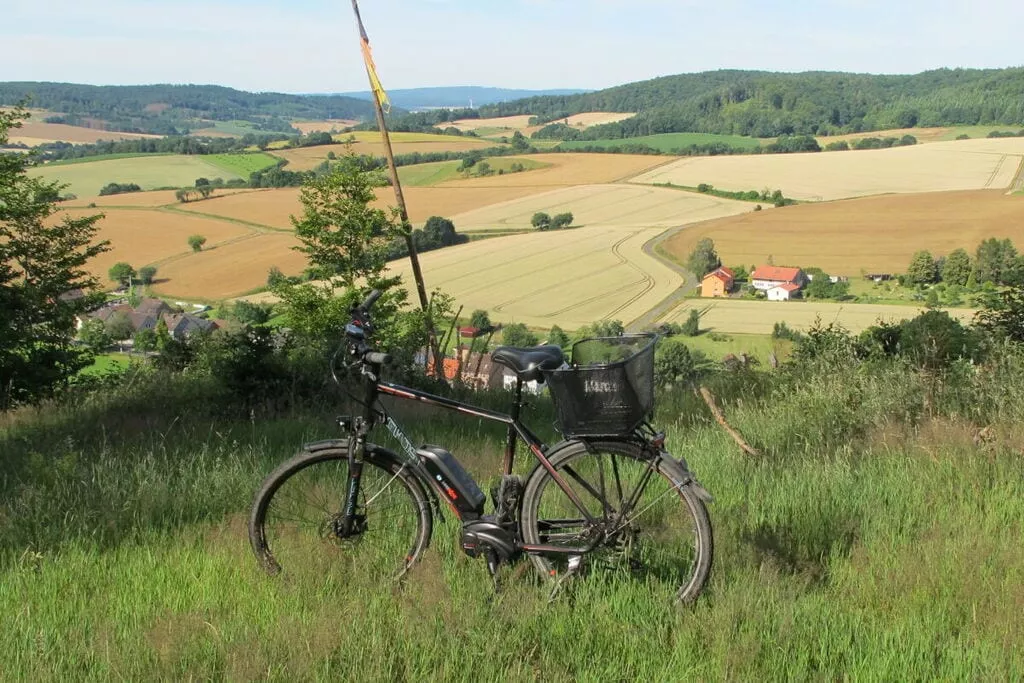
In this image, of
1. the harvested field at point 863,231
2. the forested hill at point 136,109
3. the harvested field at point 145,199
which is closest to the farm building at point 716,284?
the harvested field at point 863,231

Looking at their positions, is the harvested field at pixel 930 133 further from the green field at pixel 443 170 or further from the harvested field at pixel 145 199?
the harvested field at pixel 145 199

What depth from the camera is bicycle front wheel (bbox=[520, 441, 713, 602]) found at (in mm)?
3547

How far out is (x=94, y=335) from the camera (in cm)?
1692

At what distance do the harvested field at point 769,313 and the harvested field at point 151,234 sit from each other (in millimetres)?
28367

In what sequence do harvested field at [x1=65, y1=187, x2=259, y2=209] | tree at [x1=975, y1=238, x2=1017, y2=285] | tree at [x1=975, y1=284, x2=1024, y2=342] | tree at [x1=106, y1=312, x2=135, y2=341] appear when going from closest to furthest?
tree at [x1=975, y1=284, x2=1024, y2=342] < tree at [x1=106, y1=312, x2=135, y2=341] < tree at [x1=975, y1=238, x2=1017, y2=285] < harvested field at [x1=65, y1=187, x2=259, y2=209]

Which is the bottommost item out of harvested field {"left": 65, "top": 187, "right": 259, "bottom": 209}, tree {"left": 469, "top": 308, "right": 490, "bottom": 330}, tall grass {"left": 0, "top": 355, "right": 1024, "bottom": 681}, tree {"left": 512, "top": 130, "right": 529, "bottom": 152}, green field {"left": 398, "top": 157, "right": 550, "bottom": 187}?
tree {"left": 469, "top": 308, "right": 490, "bottom": 330}

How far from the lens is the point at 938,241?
45.3 meters

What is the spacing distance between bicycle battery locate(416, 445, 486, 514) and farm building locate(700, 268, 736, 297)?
3634 centimetres

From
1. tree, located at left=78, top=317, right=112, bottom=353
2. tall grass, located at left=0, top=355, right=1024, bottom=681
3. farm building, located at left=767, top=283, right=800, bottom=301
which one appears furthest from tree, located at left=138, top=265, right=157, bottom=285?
tall grass, located at left=0, top=355, right=1024, bottom=681

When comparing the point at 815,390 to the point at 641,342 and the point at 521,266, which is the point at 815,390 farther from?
the point at 521,266

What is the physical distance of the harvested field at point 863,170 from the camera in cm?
6562

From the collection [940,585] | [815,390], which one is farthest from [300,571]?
[815,390]

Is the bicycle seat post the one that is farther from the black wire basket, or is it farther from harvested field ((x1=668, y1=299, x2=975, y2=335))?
harvested field ((x1=668, y1=299, x2=975, y2=335))

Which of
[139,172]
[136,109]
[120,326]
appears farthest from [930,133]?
[136,109]
